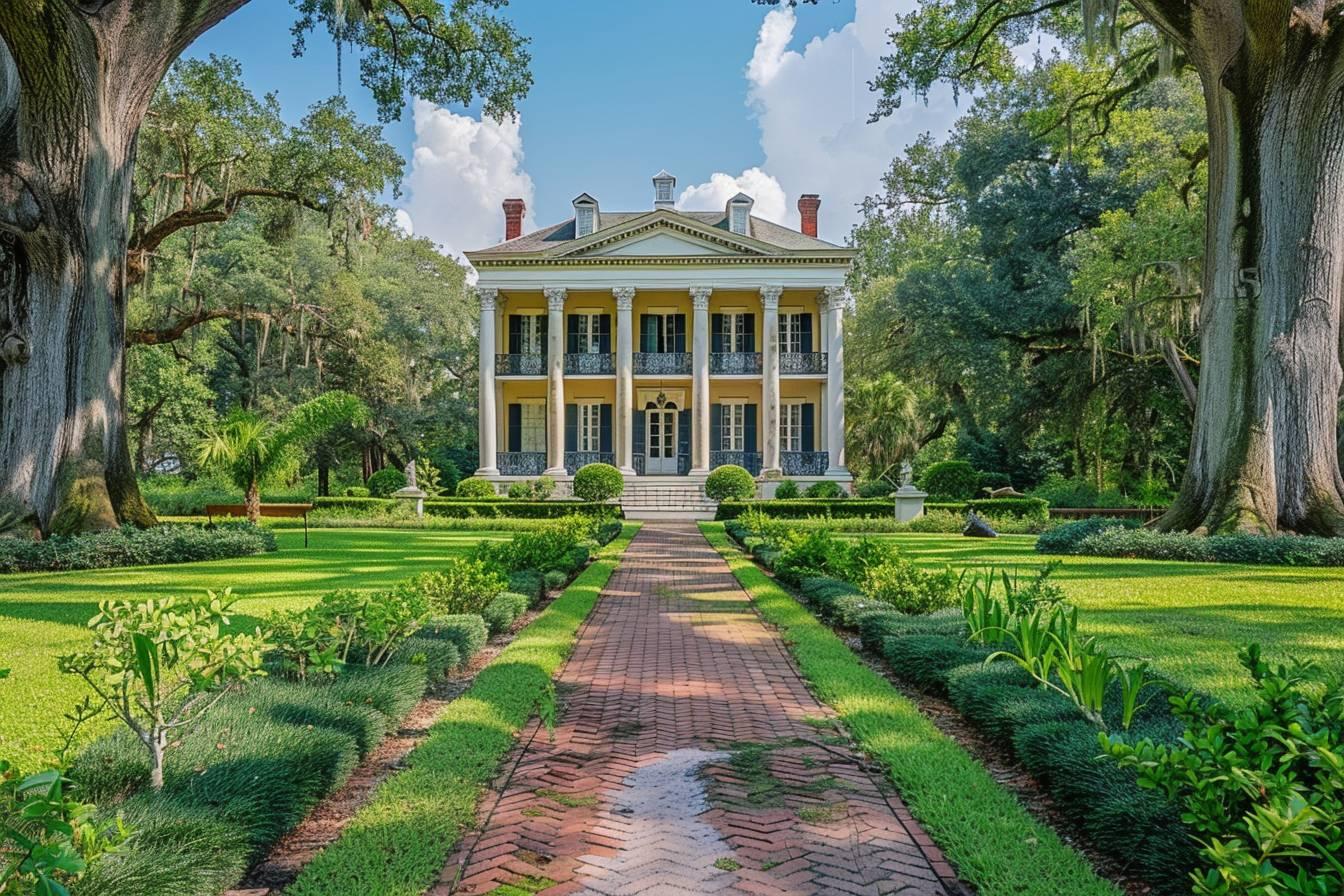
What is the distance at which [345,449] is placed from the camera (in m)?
35.4

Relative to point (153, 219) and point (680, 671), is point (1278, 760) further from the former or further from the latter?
point (153, 219)

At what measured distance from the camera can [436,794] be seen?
3.33 m

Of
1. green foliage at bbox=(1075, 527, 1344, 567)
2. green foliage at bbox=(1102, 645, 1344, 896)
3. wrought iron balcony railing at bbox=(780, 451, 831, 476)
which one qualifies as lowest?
green foliage at bbox=(1075, 527, 1344, 567)

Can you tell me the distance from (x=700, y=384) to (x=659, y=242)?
4982 mm

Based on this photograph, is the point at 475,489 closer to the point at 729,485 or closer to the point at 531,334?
the point at 729,485

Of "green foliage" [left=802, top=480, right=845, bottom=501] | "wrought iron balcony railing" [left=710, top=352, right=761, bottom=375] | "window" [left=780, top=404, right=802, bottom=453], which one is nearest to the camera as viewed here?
"green foliage" [left=802, top=480, right=845, bottom=501]

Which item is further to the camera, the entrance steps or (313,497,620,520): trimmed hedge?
the entrance steps


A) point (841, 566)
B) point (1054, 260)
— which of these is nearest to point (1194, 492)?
point (841, 566)

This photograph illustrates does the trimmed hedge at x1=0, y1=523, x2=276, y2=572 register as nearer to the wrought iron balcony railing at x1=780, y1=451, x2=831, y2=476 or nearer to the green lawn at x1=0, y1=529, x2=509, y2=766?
the green lawn at x1=0, y1=529, x2=509, y2=766

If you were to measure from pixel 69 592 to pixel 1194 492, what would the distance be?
520 inches

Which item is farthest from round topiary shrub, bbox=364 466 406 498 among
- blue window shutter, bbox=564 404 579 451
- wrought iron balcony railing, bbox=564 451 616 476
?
blue window shutter, bbox=564 404 579 451

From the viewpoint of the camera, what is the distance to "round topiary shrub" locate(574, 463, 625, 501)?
85.4 feet

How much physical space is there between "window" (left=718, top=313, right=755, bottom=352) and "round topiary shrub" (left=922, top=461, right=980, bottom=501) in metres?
8.94

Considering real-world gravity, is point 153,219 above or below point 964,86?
below
